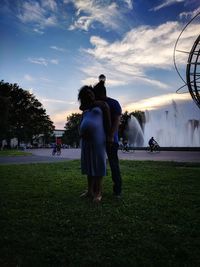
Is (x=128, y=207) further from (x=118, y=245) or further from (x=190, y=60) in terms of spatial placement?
(x=190, y=60)

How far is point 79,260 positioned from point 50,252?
0.32m

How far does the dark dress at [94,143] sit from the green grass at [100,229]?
0.52 meters

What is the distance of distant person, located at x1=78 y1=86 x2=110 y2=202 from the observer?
607 centimetres

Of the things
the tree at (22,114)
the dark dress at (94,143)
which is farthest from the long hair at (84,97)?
the tree at (22,114)

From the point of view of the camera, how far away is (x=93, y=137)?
6.09 meters

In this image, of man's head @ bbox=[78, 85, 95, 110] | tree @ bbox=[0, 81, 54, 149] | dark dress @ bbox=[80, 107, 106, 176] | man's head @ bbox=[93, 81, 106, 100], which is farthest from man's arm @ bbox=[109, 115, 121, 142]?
tree @ bbox=[0, 81, 54, 149]

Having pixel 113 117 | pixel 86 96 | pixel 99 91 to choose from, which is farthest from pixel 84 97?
pixel 113 117

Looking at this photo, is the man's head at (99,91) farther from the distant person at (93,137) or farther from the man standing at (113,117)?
the distant person at (93,137)

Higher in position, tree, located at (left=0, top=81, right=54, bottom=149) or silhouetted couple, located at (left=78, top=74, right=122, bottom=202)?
tree, located at (left=0, top=81, right=54, bottom=149)

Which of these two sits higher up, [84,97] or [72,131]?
[72,131]

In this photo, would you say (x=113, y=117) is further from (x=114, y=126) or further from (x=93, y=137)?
(x=93, y=137)

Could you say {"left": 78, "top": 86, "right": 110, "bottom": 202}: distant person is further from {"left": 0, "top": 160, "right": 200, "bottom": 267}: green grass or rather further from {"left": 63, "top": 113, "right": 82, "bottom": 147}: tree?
{"left": 63, "top": 113, "right": 82, "bottom": 147}: tree

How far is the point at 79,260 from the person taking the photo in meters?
3.17

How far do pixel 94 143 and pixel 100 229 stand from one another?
2.18m
